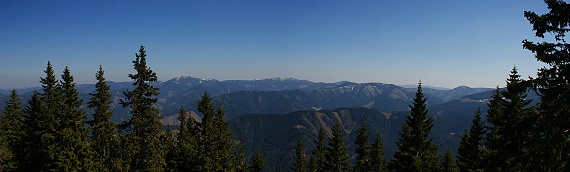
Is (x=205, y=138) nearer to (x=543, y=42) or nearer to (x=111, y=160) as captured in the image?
(x=111, y=160)

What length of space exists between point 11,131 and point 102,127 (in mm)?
18683

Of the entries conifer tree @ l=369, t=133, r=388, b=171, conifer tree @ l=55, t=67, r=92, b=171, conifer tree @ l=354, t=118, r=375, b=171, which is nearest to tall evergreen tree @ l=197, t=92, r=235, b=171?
conifer tree @ l=55, t=67, r=92, b=171

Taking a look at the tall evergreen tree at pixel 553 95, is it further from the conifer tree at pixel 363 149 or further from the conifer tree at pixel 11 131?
the conifer tree at pixel 11 131

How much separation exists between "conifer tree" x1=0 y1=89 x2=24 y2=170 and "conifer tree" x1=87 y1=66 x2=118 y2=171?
11007mm

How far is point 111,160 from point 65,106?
18.8 feet

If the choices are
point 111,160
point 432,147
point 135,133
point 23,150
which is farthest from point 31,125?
point 432,147

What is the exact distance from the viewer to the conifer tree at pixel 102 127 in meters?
26.3

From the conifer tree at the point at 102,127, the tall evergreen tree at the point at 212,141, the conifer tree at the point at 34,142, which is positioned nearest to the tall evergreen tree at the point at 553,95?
the tall evergreen tree at the point at 212,141

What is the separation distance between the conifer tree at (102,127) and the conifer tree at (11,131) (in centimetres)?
1101

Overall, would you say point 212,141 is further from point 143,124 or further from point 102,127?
point 102,127

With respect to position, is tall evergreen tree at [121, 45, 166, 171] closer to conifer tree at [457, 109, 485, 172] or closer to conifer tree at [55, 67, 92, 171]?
conifer tree at [55, 67, 92, 171]

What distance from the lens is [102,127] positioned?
2631 cm

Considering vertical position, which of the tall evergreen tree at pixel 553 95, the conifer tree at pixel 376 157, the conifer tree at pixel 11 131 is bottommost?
the conifer tree at pixel 376 157

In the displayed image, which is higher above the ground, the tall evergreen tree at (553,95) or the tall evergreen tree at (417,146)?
the tall evergreen tree at (553,95)
